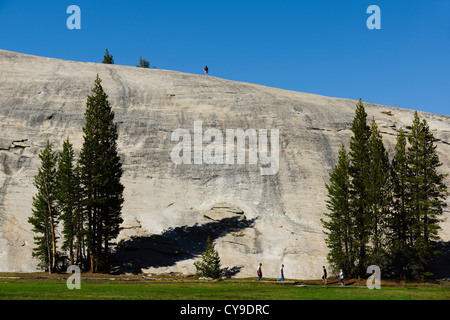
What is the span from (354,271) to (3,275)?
1399 inches

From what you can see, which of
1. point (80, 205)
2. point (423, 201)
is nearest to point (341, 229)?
point (423, 201)

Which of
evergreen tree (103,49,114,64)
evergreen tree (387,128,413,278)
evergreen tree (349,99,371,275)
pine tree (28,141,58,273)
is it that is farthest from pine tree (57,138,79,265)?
evergreen tree (103,49,114,64)

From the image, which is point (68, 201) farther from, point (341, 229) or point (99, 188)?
point (341, 229)

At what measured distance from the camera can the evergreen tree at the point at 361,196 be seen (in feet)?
160

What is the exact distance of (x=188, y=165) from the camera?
218ft

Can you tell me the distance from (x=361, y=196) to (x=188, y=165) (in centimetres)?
2592

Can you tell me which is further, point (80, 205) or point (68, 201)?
point (80, 205)

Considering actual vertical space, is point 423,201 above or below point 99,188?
below
